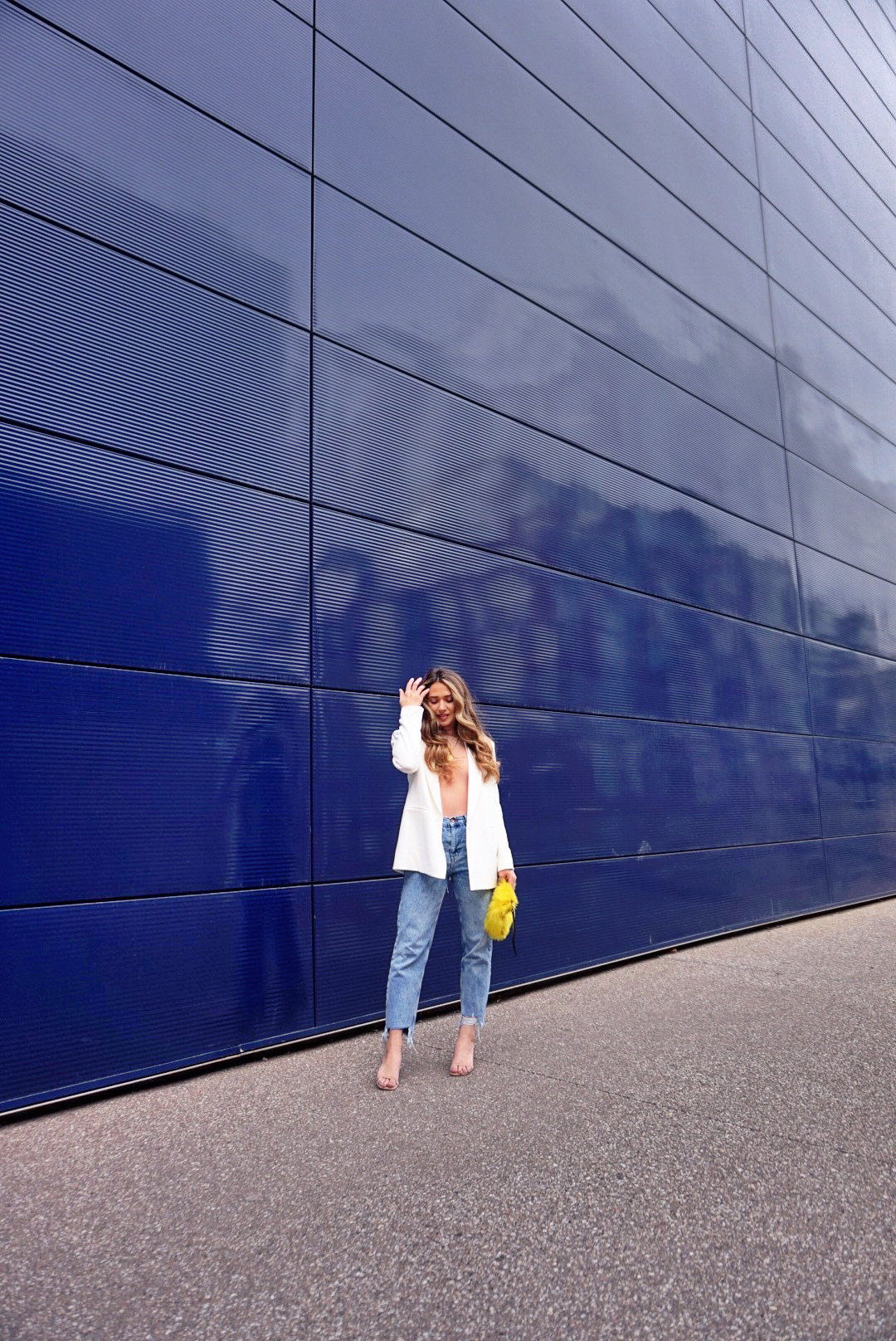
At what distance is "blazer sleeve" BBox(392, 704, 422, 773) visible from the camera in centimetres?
402

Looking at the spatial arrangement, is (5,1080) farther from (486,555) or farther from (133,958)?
(486,555)

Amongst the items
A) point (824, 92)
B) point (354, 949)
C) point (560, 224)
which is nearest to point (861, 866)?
point (354, 949)

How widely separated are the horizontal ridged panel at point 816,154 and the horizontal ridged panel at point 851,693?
6.21 meters

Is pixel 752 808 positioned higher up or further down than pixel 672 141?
further down

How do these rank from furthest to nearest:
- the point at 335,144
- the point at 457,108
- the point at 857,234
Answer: the point at 857,234 → the point at 457,108 → the point at 335,144

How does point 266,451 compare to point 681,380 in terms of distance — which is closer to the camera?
point 266,451

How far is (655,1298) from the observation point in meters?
2.20

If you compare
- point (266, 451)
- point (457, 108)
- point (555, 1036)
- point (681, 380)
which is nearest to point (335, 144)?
point (457, 108)

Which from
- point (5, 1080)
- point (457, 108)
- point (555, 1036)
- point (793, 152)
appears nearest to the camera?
point (5, 1080)

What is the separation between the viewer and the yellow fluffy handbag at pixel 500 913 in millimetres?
3971

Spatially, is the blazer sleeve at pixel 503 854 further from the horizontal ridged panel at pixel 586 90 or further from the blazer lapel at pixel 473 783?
the horizontal ridged panel at pixel 586 90

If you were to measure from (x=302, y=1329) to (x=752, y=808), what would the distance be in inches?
273

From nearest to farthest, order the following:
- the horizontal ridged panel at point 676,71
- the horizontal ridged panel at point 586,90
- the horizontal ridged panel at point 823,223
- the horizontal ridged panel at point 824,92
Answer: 1. the horizontal ridged panel at point 586,90
2. the horizontal ridged panel at point 676,71
3. the horizontal ridged panel at point 823,223
4. the horizontal ridged panel at point 824,92

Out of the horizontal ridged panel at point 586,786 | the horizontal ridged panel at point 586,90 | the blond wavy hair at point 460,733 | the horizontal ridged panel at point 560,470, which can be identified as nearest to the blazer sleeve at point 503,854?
the blond wavy hair at point 460,733
